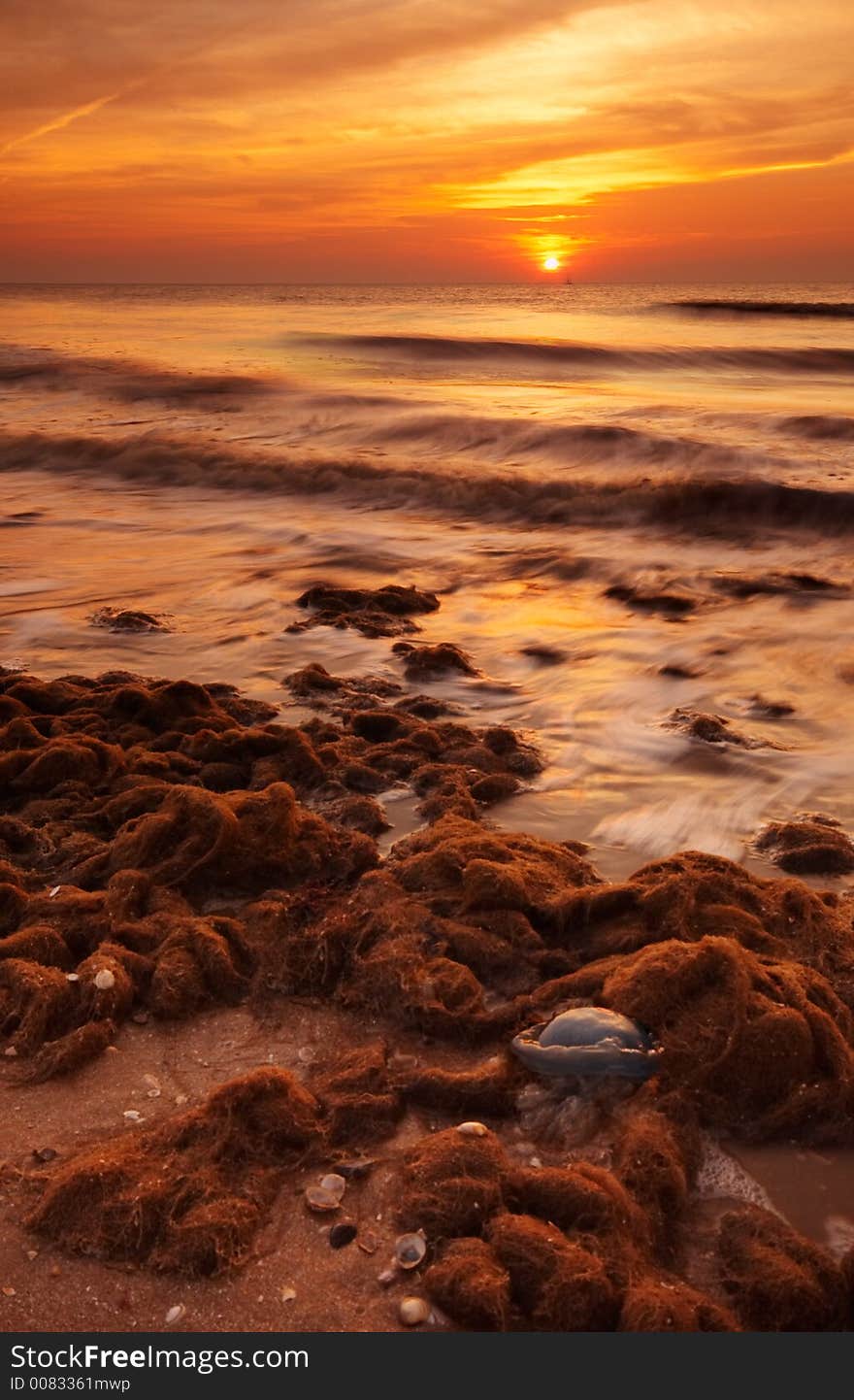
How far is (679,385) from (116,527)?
54.7 feet

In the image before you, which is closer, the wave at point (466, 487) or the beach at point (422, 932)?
the beach at point (422, 932)

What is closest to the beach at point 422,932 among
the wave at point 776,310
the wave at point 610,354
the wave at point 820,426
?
the wave at point 820,426

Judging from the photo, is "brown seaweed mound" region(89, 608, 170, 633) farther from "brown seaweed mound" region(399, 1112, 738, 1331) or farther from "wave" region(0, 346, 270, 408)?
"wave" region(0, 346, 270, 408)

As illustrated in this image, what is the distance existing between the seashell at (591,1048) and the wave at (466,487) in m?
9.60

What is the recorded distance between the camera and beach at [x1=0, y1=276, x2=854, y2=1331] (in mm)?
2598

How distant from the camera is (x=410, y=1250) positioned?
2.60 meters

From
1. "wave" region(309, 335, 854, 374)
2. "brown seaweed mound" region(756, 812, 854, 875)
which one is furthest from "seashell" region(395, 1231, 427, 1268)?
"wave" region(309, 335, 854, 374)

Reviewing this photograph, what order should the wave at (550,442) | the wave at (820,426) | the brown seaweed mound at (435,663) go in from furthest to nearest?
the wave at (820,426) → the wave at (550,442) → the brown seaweed mound at (435,663)

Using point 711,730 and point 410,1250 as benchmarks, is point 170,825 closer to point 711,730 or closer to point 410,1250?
point 410,1250

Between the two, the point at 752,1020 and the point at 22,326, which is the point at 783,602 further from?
the point at 22,326

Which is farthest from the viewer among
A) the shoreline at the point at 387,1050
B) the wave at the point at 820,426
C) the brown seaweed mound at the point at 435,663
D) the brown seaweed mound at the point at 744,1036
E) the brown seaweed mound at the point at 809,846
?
the wave at the point at 820,426

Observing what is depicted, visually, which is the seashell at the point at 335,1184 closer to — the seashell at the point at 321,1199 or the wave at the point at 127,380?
the seashell at the point at 321,1199

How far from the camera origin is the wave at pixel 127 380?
2286cm

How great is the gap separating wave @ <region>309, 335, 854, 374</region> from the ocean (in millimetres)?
1538
